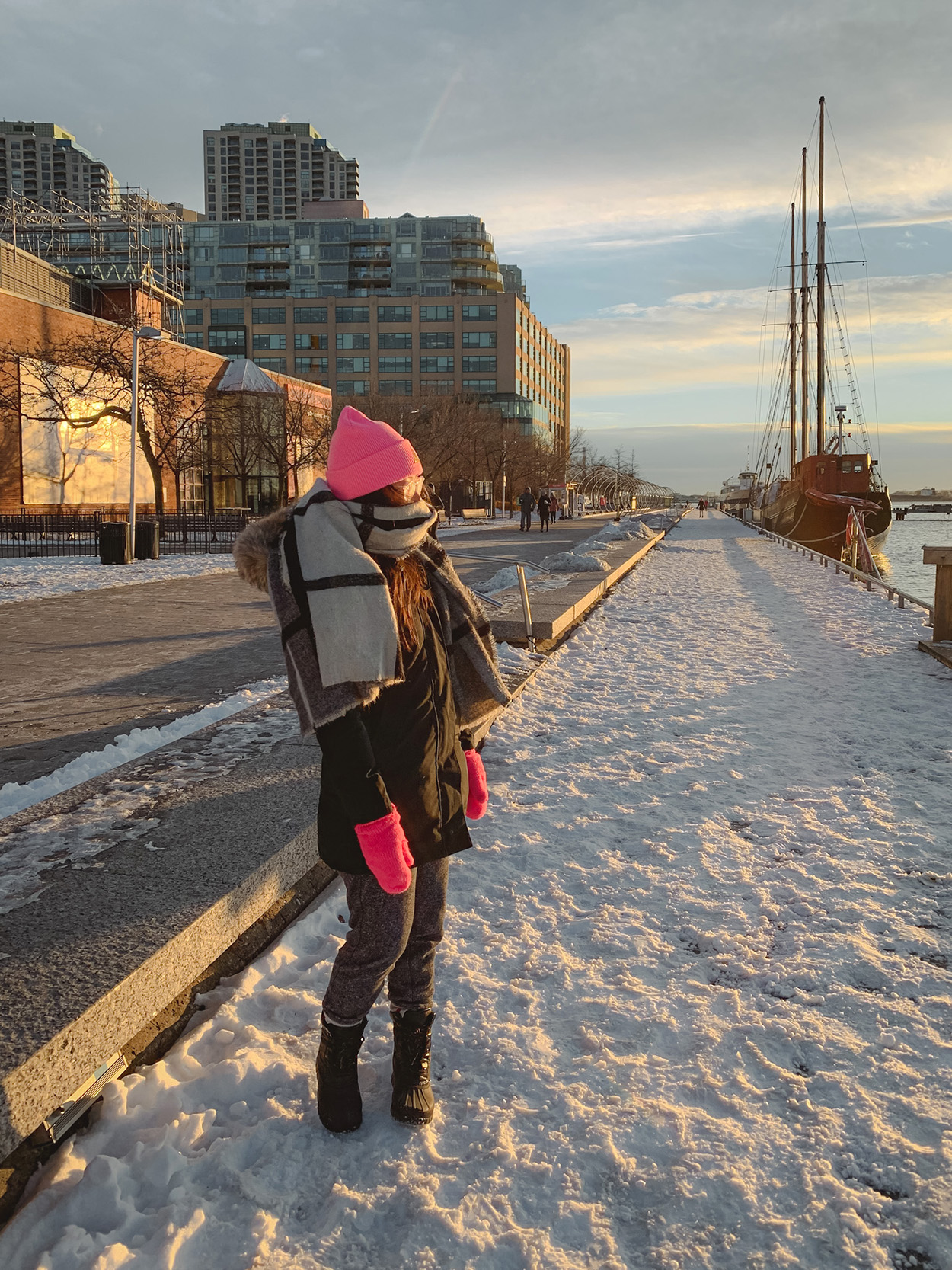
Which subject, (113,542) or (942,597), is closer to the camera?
(942,597)

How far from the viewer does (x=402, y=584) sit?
7.88 feet

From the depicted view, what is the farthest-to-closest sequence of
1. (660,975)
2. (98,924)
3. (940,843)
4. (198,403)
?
(198,403) → (940,843) → (660,975) → (98,924)

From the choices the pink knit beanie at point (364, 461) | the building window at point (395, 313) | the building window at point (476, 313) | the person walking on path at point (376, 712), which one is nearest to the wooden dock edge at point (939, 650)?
Answer: the person walking on path at point (376, 712)

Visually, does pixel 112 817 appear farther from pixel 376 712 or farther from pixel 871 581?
pixel 871 581

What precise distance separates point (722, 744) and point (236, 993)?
4.01 meters

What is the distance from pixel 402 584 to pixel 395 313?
111971 mm

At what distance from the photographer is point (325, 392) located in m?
61.7

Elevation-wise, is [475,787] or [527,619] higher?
[475,787]

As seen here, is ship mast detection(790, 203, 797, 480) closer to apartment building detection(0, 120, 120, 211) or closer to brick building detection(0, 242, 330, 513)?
brick building detection(0, 242, 330, 513)

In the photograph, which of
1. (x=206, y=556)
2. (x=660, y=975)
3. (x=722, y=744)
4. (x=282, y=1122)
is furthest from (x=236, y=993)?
(x=206, y=556)

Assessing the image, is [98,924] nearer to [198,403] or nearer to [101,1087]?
[101,1087]

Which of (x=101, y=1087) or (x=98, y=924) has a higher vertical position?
(x=98, y=924)

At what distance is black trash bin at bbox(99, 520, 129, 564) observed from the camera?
2205cm

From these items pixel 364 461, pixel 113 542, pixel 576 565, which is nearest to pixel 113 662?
pixel 364 461
